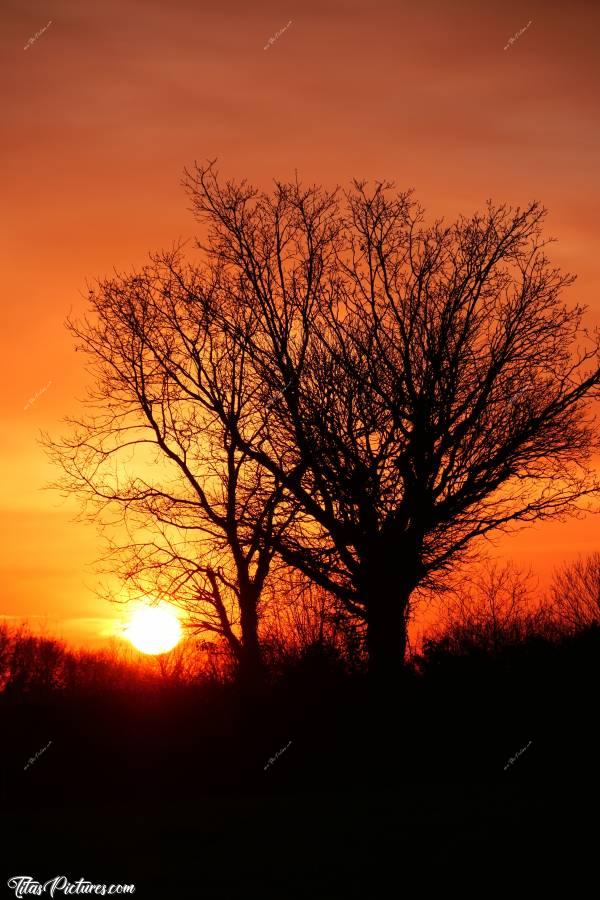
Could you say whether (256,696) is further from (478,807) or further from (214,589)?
(478,807)

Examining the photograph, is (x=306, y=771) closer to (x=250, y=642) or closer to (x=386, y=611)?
(x=386, y=611)

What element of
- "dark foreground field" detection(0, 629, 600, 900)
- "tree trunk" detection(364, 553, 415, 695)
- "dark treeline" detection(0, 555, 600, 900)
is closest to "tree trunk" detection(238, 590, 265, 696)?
"dark treeline" detection(0, 555, 600, 900)

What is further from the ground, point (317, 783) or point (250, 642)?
point (250, 642)

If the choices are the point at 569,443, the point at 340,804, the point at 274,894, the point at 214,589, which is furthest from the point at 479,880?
the point at 214,589

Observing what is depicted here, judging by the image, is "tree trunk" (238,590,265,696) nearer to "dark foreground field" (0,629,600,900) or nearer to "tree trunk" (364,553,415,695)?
"dark foreground field" (0,629,600,900)

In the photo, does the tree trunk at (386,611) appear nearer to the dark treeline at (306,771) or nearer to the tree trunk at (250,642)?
the dark treeline at (306,771)

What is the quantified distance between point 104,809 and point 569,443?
1200 centimetres

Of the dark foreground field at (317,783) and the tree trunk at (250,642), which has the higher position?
the tree trunk at (250,642)

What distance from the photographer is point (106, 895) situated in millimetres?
7949

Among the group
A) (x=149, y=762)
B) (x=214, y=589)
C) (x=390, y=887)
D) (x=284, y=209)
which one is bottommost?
(x=390, y=887)

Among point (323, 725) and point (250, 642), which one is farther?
point (250, 642)

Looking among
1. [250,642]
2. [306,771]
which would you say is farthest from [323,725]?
[250,642]

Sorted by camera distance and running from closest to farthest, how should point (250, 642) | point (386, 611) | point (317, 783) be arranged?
1. point (317, 783)
2. point (386, 611)
3. point (250, 642)

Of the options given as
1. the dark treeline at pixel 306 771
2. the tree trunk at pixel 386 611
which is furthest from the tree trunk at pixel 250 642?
the tree trunk at pixel 386 611
